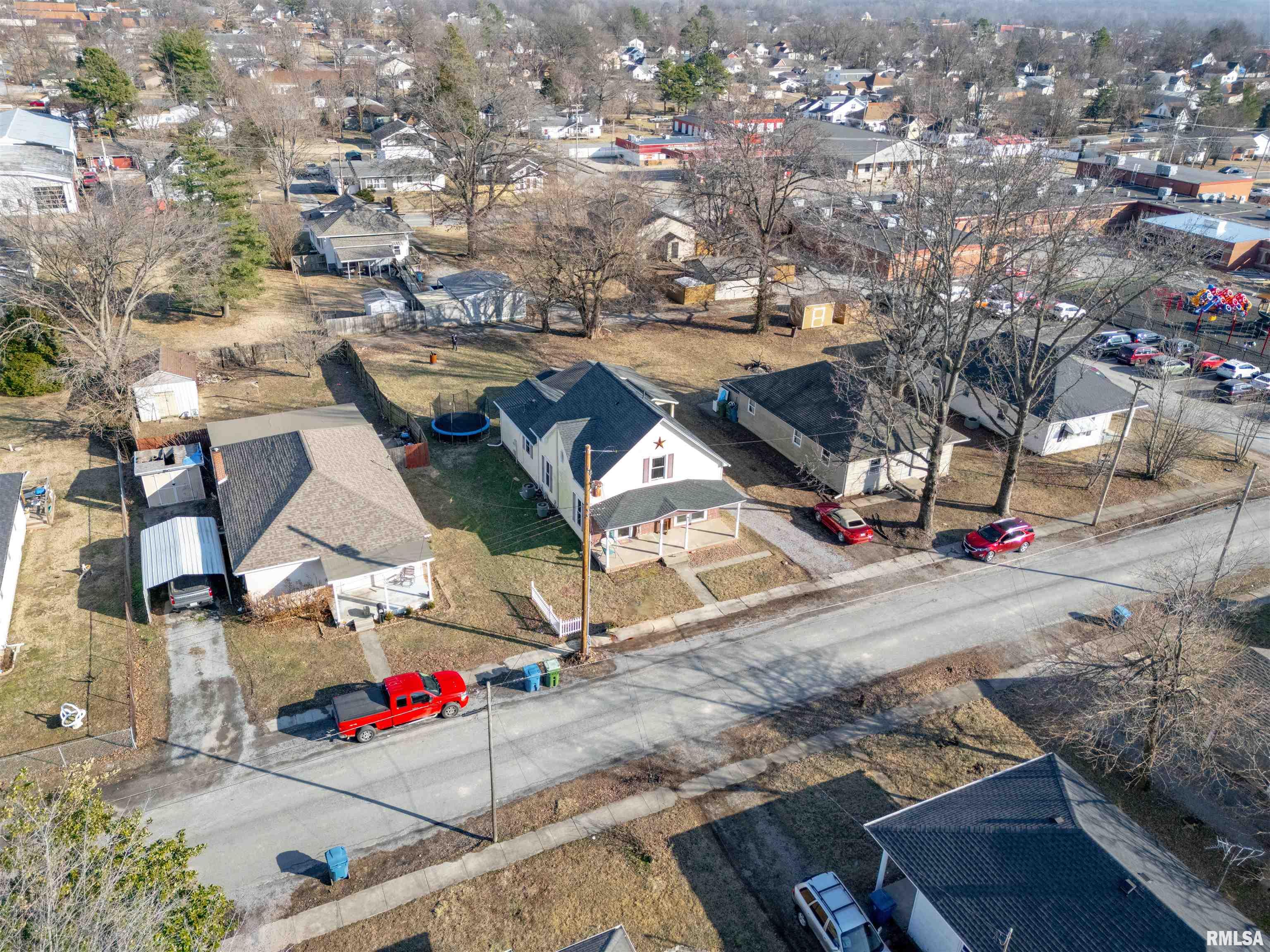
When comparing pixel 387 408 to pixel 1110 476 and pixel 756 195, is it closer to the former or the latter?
pixel 756 195

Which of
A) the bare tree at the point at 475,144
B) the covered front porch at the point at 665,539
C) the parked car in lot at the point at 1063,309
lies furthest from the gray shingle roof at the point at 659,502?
the bare tree at the point at 475,144

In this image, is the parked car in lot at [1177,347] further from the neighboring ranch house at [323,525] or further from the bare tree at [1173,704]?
the neighboring ranch house at [323,525]

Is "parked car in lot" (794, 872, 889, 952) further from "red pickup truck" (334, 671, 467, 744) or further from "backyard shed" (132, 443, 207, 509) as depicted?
"backyard shed" (132, 443, 207, 509)

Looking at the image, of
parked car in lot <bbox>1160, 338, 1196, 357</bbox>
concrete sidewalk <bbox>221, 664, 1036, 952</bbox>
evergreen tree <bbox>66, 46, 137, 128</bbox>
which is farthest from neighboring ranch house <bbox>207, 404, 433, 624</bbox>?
evergreen tree <bbox>66, 46, 137, 128</bbox>

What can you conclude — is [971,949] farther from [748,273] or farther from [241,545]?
[748,273]

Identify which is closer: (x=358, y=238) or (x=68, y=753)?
(x=68, y=753)

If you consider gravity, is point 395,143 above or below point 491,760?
above

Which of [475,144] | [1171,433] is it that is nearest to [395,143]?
[475,144]
